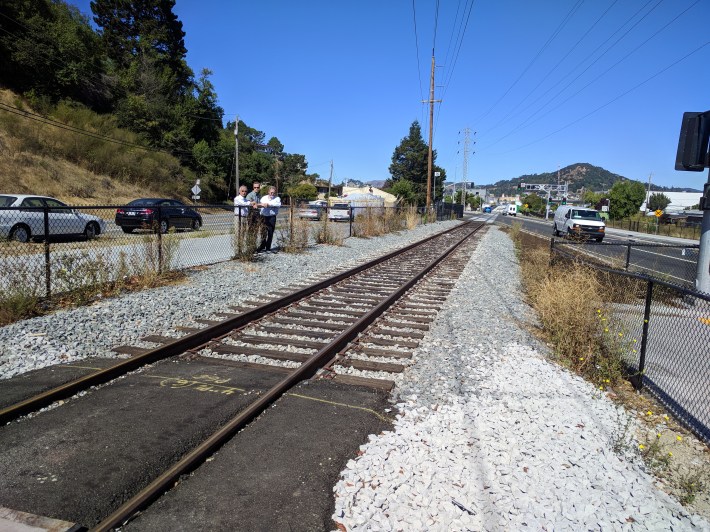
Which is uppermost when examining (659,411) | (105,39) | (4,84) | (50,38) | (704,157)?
(105,39)

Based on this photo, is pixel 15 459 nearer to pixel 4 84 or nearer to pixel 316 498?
pixel 316 498

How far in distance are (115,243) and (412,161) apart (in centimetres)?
10481

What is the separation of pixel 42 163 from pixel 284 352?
32.6 m

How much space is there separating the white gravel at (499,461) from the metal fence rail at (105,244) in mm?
5695

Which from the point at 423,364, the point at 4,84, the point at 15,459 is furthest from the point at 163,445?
the point at 4,84

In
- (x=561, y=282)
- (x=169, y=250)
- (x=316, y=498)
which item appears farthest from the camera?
(x=169, y=250)

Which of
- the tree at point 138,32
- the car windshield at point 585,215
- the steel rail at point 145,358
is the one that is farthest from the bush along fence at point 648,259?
the tree at point 138,32

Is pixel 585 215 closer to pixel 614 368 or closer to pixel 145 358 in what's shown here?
pixel 614 368

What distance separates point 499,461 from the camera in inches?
136

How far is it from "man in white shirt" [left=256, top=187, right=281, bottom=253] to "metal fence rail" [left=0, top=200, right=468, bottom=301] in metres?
0.36

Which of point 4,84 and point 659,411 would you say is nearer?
point 659,411

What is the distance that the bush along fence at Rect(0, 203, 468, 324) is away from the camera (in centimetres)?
734

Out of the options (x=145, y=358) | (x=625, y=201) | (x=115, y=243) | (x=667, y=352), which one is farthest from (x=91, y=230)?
(x=625, y=201)

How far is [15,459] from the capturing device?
3191 millimetres
